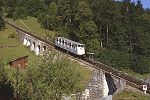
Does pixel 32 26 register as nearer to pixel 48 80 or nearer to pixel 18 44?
pixel 18 44

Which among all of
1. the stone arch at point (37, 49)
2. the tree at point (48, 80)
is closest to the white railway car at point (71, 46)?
the stone arch at point (37, 49)

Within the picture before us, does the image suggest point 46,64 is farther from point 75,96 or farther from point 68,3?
point 68,3

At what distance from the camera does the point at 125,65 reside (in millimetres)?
99750

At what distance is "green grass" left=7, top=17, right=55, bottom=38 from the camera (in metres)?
121

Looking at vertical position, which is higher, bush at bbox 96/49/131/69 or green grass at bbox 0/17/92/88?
green grass at bbox 0/17/92/88

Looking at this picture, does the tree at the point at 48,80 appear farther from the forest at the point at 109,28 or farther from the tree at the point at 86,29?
the tree at the point at 86,29

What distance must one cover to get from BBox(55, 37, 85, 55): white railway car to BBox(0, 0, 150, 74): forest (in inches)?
456

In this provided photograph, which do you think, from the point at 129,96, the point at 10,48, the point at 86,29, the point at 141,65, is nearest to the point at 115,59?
the point at 141,65

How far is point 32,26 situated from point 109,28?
2950cm

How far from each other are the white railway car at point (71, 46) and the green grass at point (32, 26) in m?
31.2

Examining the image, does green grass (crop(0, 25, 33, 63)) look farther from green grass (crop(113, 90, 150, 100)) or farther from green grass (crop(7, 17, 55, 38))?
green grass (crop(113, 90, 150, 100))

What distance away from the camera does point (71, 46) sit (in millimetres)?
80312

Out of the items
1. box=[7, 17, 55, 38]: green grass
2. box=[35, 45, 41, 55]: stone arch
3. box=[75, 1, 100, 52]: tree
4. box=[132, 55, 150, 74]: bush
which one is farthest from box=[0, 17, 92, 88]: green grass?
box=[132, 55, 150, 74]: bush

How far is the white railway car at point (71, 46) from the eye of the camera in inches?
3034
